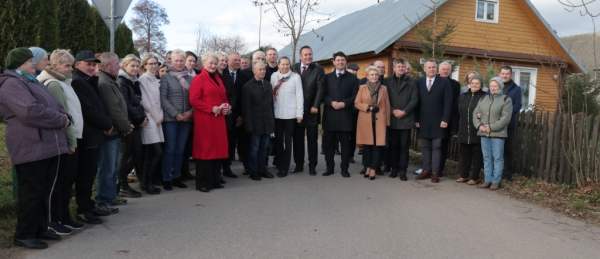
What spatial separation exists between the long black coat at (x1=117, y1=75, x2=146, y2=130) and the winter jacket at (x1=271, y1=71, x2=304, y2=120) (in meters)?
2.46

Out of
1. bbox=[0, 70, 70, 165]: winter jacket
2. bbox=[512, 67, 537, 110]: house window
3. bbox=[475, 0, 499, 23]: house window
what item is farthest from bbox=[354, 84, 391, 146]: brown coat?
bbox=[512, 67, 537, 110]: house window

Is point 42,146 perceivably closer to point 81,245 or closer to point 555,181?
point 81,245

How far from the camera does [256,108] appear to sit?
8047 mm

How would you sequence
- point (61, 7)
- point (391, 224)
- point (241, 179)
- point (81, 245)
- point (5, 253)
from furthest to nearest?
point (61, 7) < point (241, 179) < point (391, 224) < point (81, 245) < point (5, 253)

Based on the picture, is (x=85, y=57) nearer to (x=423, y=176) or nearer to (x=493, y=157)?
(x=423, y=176)

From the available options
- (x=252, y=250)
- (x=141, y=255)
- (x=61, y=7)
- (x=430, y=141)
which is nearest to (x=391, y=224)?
(x=252, y=250)

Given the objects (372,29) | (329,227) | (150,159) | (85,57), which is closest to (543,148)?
(329,227)

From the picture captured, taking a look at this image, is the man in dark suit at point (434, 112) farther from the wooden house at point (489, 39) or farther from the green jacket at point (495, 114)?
the wooden house at point (489, 39)

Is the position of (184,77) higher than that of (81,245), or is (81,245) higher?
(184,77)

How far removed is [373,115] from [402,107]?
1.73ft

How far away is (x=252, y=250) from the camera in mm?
4523

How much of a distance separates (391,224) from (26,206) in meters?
3.77

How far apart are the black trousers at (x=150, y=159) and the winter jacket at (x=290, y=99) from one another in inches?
88.2

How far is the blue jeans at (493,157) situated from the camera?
7469mm
